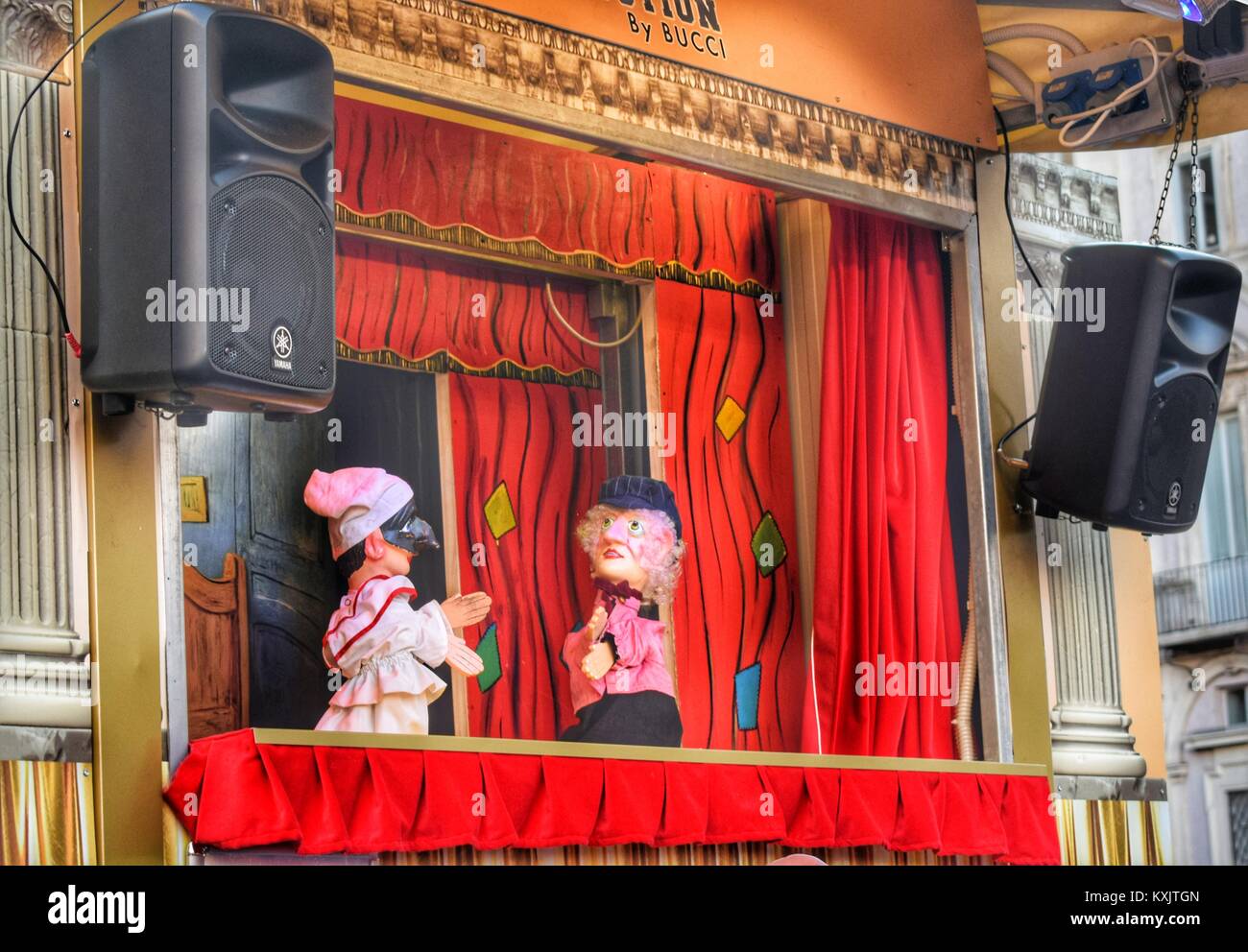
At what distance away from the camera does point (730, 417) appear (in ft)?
19.4

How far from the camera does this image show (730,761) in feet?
16.3

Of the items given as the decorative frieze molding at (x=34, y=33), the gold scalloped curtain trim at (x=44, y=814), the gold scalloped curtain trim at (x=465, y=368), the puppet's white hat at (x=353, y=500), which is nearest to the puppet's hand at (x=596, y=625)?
the puppet's white hat at (x=353, y=500)

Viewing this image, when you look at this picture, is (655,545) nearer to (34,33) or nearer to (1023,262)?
(1023,262)

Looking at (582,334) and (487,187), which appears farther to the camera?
(582,334)

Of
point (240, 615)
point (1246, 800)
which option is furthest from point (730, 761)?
point (1246, 800)

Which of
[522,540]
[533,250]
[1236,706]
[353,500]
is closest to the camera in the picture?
[353,500]

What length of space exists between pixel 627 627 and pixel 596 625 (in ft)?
0.28

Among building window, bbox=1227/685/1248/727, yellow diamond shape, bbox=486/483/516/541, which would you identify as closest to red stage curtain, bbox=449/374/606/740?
yellow diamond shape, bbox=486/483/516/541

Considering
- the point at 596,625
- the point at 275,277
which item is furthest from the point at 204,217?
the point at 596,625

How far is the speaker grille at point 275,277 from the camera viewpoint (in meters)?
3.83

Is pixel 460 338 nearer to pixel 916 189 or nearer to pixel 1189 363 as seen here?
pixel 916 189

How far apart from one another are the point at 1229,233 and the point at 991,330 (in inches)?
567

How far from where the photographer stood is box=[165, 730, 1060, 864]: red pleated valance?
3.96 m

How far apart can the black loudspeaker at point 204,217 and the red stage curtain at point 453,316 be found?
1245 millimetres
